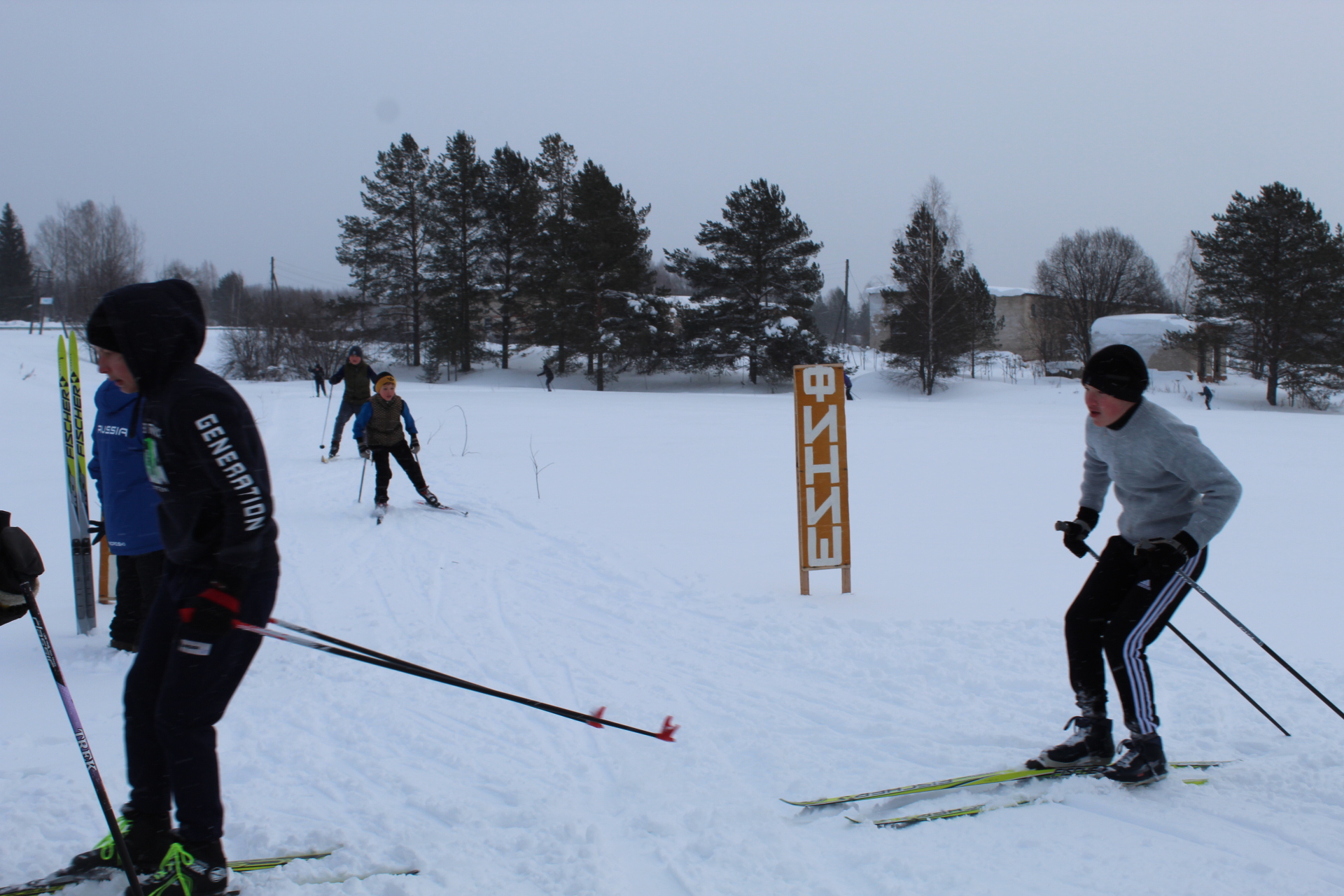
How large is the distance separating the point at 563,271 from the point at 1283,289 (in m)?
30.7

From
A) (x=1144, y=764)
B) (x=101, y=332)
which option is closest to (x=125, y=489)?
(x=101, y=332)

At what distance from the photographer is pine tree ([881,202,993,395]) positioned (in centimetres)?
3462

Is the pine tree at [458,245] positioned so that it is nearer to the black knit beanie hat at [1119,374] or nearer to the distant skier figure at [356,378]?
the distant skier figure at [356,378]

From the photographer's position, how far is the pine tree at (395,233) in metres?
42.3

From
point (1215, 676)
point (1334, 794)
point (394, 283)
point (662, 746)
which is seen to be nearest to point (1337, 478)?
point (1215, 676)

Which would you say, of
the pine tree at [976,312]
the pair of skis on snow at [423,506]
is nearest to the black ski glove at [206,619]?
the pair of skis on snow at [423,506]

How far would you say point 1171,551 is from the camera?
8.99 feet

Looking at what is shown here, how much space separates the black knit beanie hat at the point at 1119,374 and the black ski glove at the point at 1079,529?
587 mm

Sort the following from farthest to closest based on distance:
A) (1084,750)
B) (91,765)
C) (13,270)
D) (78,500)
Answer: (13,270)
(78,500)
(1084,750)
(91,765)

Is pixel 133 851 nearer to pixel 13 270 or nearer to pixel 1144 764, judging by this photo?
pixel 1144 764

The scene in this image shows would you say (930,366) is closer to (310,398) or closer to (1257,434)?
(1257,434)

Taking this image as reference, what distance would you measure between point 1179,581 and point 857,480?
26.1ft

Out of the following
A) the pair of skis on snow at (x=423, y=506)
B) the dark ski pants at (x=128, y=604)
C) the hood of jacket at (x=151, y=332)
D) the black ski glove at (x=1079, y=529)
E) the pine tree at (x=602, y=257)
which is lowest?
the pair of skis on snow at (x=423, y=506)

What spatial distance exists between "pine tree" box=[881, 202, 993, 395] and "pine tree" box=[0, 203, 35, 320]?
64.2m
